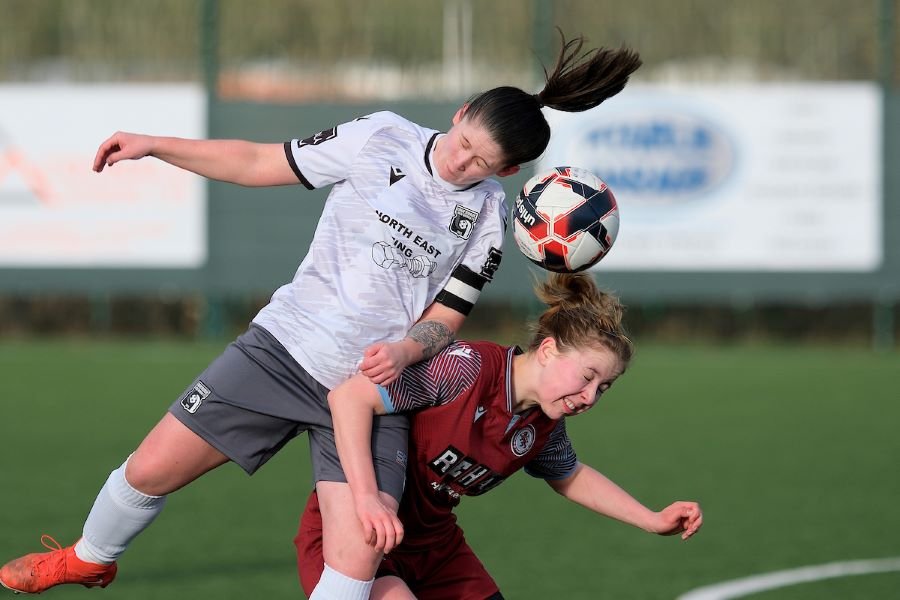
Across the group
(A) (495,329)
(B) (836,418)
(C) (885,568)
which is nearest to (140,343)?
(A) (495,329)

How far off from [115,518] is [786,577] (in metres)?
2.88

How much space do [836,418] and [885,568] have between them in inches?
187

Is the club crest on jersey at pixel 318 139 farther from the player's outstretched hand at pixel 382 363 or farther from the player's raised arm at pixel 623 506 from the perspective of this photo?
the player's raised arm at pixel 623 506

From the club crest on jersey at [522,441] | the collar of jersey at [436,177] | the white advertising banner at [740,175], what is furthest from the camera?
the white advertising banner at [740,175]

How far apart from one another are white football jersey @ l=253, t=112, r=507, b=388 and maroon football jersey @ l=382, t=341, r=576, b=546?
0.88ft

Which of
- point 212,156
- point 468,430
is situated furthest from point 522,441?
point 212,156

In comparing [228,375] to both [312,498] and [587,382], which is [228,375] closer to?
[312,498]

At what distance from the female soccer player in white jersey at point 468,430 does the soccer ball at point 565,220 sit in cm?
9

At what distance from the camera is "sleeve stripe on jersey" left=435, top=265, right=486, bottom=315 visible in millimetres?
4293

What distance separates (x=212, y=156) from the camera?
4438 mm

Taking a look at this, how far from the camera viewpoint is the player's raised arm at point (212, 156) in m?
4.36

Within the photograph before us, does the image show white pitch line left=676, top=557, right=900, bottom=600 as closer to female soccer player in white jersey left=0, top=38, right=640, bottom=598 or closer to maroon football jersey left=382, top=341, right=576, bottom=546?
maroon football jersey left=382, top=341, right=576, bottom=546

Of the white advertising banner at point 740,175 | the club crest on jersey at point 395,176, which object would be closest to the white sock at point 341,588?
the club crest on jersey at point 395,176

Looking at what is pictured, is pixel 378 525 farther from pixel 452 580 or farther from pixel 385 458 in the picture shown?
pixel 452 580
